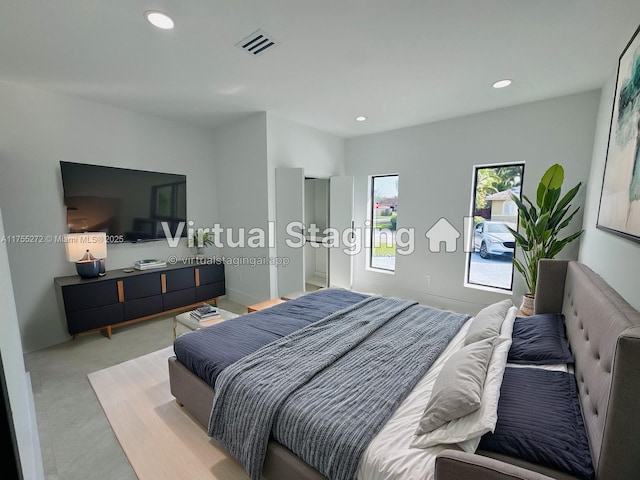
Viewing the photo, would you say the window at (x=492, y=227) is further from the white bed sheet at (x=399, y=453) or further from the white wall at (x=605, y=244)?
the white bed sheet at (x=399, y=453)

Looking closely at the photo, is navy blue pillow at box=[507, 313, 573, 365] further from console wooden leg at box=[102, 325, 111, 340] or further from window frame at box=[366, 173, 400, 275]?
console wooden leg at box=[102, 325, 111, 340]

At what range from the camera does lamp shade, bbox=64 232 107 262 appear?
9.87 ft

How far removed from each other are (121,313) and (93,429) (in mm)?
1637

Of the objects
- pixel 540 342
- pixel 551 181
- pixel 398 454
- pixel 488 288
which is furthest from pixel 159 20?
pixel 488 288

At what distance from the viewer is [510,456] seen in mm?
1038

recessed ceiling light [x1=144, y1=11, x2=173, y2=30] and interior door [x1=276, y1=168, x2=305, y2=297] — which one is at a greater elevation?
recessed ceiling light [x1=144, y1=11, x2=173, y2=30]

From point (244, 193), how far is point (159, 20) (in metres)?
2.40

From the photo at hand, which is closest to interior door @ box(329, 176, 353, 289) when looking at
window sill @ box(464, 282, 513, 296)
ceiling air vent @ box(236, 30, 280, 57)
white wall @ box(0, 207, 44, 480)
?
window sill @ box(464, 282, 513, 296)

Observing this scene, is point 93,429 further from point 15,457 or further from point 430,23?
point 430,23

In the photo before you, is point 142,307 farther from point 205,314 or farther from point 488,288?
point 488,288

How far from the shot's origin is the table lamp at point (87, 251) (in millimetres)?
3014

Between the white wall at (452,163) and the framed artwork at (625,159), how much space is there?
1161 millimetres

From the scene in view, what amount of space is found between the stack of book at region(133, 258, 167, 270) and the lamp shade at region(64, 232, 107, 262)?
510 millimetres

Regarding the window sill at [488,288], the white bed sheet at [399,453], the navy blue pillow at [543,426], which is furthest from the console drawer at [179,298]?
the window sill at [488,288]
